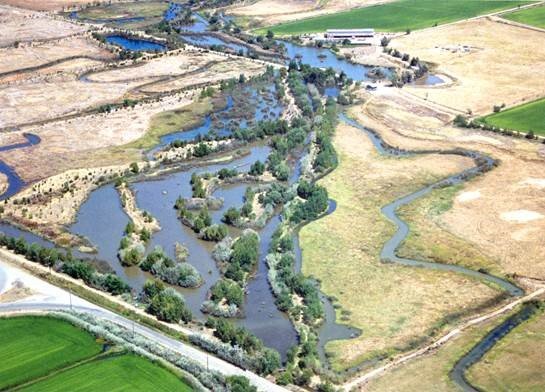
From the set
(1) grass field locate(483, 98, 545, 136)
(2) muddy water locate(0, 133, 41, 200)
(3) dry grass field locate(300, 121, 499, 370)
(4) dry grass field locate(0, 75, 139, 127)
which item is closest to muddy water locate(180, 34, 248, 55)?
(4) dry grass field locate(0, 75, 139, 127)

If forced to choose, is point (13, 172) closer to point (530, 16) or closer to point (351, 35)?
point (351, 35)

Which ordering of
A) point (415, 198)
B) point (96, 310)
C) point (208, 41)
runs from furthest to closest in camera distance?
1. point (208, 41)
2. point (415, 198)
3. point (96, 310)

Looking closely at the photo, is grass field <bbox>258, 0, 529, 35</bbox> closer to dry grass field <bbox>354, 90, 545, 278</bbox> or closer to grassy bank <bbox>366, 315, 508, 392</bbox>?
dry grass field <bbox>354, 90, 545, 278</bbox>

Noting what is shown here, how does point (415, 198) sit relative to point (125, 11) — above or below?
below

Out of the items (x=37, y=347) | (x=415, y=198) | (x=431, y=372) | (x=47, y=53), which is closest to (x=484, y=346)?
(x=431, y=372)

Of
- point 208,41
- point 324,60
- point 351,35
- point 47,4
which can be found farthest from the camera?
point 47,4

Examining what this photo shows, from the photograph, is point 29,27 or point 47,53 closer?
point 47,53

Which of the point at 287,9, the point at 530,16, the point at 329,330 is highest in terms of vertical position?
the point at 287,9

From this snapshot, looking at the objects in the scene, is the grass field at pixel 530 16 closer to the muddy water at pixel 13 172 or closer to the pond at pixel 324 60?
the pond at pixel 324 60
